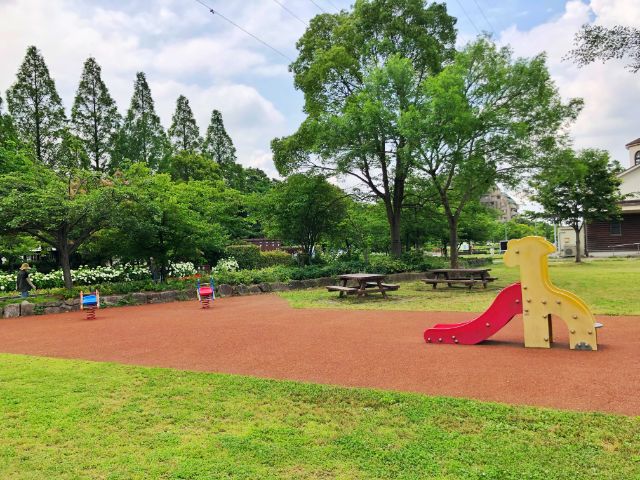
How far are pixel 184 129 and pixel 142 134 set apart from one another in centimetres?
656

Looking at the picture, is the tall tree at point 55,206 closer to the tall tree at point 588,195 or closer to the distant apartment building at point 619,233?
the tall tree at point 588,195

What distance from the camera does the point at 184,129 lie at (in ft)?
139

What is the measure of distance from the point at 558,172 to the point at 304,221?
1082 centimetres

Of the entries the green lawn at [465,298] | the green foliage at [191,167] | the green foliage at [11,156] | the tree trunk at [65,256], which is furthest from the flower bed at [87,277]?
the green foliage at [191,167]

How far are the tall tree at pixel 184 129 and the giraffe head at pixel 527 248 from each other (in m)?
39.1

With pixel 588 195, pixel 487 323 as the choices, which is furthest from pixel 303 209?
pixel 588 195

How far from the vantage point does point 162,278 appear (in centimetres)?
1788

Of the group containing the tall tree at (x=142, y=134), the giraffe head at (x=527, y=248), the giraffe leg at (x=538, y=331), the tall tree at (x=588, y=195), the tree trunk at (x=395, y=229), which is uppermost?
the tall tree at (x=142, y=134)

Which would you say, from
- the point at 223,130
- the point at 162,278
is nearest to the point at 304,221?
the point at 162,278

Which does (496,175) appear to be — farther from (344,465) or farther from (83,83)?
(83,83)

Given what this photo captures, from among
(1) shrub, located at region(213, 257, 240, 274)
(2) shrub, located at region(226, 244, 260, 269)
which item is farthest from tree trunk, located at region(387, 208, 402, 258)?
(1) shrub, located at region(213, 257, 240, 274)

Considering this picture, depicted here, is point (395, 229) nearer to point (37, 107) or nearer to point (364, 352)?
point (364, 352)

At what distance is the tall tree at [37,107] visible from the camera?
28719 millimetres

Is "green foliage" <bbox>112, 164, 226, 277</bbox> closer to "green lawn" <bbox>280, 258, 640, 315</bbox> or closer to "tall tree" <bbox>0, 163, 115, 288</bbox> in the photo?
"tall tree" <bbox>0, 163, 115, 288</bbox>
